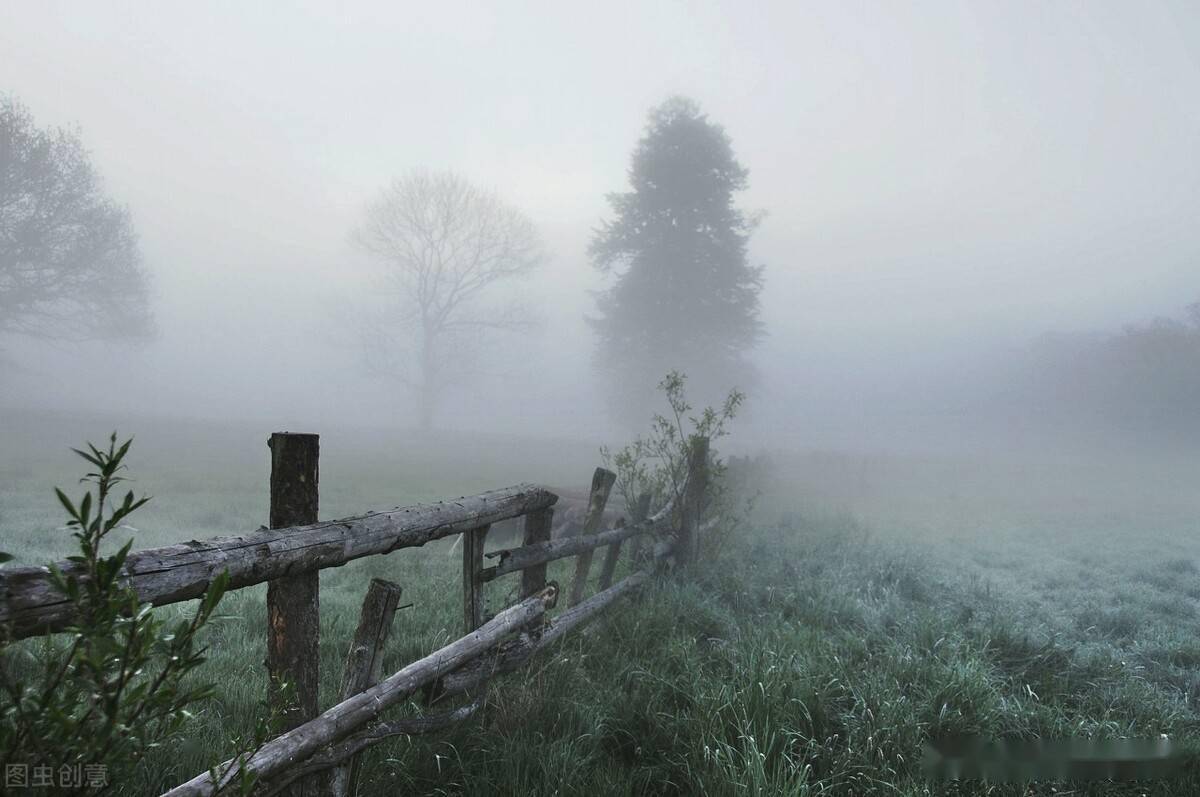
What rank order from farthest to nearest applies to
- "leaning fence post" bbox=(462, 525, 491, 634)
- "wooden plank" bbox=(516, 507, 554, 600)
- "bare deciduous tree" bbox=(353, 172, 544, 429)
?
"bare deciduous tree" bbox=(353, 172, 544, 429) < "wooden plank" bbox=(516, 507, 554, 600) < "leaning fence post" bbox=(462, 525, 491, 634)

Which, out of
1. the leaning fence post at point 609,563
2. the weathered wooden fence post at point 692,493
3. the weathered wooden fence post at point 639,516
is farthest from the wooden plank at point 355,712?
the weathered wooden fence post at point 692,493

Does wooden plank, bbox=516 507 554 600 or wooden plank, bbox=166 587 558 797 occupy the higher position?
wooden plank, bbox=516 507 554 600

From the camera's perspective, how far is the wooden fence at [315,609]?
5.54 ft

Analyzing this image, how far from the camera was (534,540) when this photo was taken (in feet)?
13.6

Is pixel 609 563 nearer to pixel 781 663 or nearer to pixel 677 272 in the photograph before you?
pixel 781 663

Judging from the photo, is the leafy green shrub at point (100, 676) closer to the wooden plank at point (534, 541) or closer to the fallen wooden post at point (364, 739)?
the fallen wooden post at point (364, 739)

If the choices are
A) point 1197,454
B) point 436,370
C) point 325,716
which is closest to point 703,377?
point 436,370

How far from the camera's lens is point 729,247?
23.3m

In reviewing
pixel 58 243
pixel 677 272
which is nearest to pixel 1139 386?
pixel 677 272

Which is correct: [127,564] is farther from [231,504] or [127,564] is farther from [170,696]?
[231,504]

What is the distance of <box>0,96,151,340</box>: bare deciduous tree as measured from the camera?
17.7 meters

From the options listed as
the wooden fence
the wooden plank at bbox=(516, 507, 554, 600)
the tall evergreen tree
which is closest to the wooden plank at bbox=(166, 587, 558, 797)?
the wooden fence

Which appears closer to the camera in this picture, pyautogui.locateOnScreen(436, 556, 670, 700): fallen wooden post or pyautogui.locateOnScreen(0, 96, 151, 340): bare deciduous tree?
pyautogui.locateOnScreen(436, 556, 670, 700): fallen wooden post

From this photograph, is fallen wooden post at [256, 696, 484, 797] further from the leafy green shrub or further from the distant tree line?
the distant tree line
